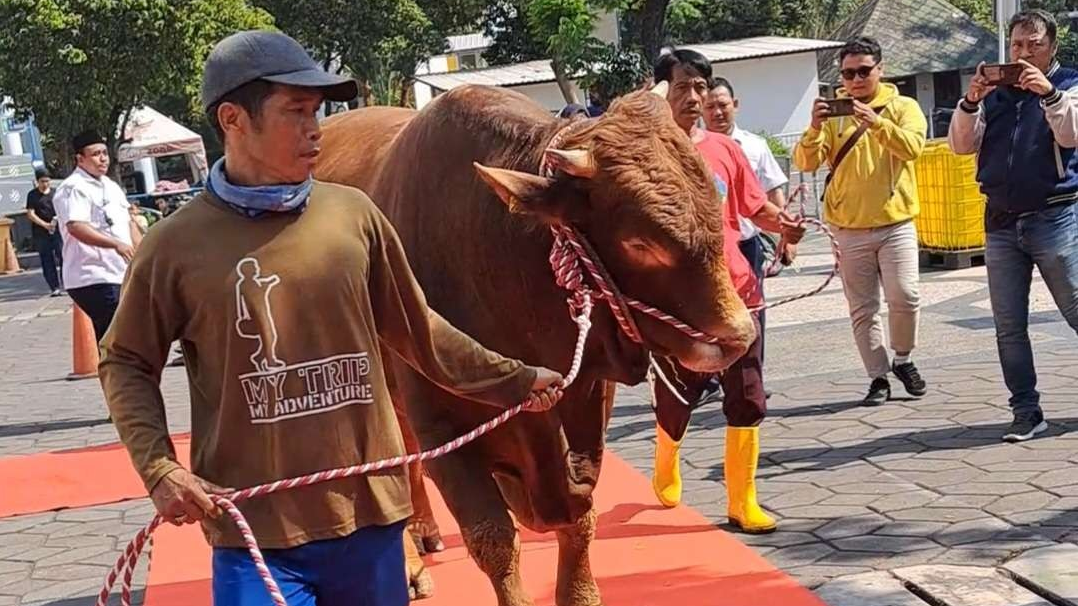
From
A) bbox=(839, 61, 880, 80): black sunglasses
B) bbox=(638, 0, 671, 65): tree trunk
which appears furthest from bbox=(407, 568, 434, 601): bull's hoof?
bbox=(638, 0, 671, 65): tree trunk

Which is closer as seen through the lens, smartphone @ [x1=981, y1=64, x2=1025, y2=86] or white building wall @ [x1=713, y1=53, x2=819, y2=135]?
smartphone @ [x1=981, y1=64, x2=1025, y2=86]

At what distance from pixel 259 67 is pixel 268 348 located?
0.61 meters

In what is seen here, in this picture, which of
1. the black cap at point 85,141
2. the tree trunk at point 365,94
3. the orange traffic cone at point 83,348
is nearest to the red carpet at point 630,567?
the tree trunk at point 365,94

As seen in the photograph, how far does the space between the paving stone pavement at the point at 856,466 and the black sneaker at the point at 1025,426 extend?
7 cm

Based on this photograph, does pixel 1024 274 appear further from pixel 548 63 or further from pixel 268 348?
pixel 548 63

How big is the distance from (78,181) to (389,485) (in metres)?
6.92

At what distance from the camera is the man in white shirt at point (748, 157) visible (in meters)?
6.45

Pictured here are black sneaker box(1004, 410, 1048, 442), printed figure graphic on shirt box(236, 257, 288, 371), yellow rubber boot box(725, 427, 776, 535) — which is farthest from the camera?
black sneaker box(1004, 410, 1048, 442)

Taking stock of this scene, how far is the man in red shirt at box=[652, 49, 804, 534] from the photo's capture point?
5418 millimetres

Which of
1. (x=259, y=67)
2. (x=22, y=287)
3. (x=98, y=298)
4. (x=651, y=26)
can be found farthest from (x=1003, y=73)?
(x=22, y=287)

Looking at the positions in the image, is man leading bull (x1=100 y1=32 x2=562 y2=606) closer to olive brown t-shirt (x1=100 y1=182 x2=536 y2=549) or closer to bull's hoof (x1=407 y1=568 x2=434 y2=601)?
olive brown t-shirt (x1=100 y1=182 x2=536 y2=549)

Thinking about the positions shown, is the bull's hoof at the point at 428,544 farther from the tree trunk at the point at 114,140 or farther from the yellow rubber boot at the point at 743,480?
the tree trunk at the point at 114,140

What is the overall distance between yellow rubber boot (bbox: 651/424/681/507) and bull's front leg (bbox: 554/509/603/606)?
1351 mm

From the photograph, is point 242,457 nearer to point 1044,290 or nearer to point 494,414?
point 494,414
